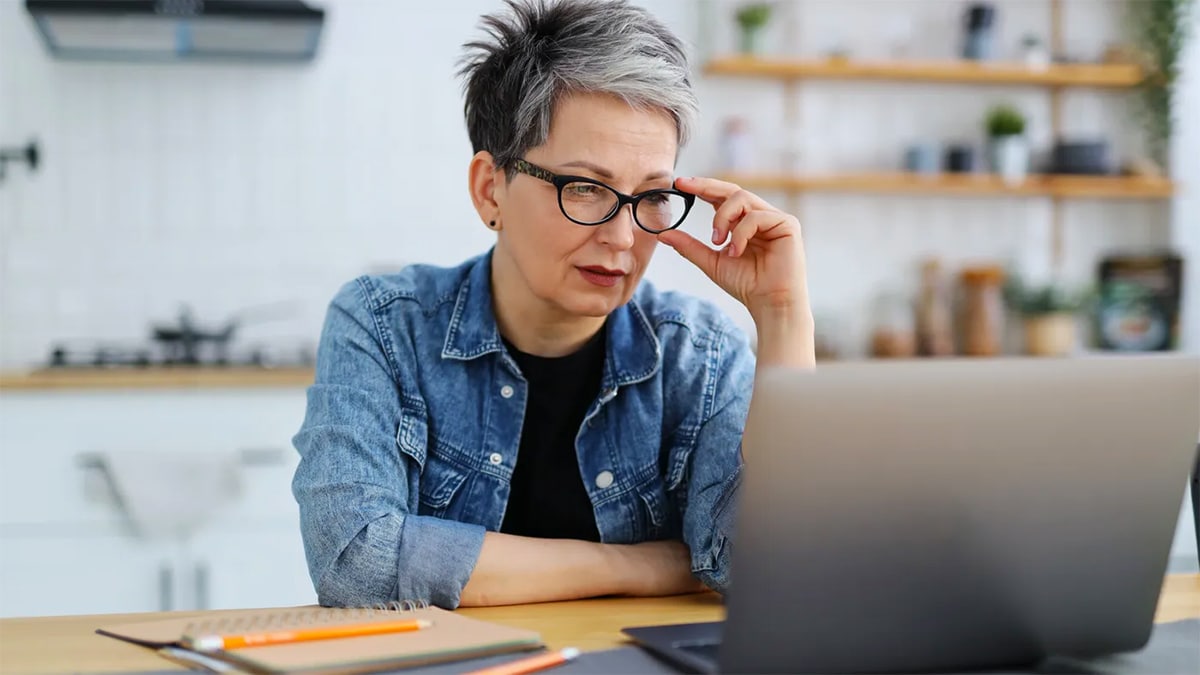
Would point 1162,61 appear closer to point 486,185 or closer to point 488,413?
point 486,185

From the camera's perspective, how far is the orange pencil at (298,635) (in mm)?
900

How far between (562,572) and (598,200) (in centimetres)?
43

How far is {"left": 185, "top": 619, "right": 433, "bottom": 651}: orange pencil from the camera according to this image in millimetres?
900

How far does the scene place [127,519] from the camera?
2.80 m

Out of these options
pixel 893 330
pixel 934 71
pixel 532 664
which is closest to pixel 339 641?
pixel 532 664

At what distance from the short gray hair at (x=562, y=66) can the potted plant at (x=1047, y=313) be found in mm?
2740

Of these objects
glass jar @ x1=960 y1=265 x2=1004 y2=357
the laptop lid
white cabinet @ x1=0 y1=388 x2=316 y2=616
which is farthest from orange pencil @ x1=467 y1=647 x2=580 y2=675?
glass jar @ x1=960 y1=265 x2=1004 y2=357

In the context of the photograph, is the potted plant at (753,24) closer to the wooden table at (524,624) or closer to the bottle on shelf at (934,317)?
the bottle on shelf at (934,317)

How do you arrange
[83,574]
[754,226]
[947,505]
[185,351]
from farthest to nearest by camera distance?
[185,351], [83,574], [754,226], [947,505]

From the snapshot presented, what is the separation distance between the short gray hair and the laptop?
0.69 m

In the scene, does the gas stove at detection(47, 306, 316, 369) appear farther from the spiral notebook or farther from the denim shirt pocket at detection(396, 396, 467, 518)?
the spiral notebook

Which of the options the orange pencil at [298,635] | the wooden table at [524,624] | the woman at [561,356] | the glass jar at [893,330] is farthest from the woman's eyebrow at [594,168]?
the glass jar at [893,330]

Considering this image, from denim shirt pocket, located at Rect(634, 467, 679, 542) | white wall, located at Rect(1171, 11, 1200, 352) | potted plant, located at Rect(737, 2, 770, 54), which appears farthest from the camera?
white wall, located at Rect(1171, 11, 1200, 352)

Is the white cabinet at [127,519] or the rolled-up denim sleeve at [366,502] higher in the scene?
the rolled-up denim sleeve at [366,502]
